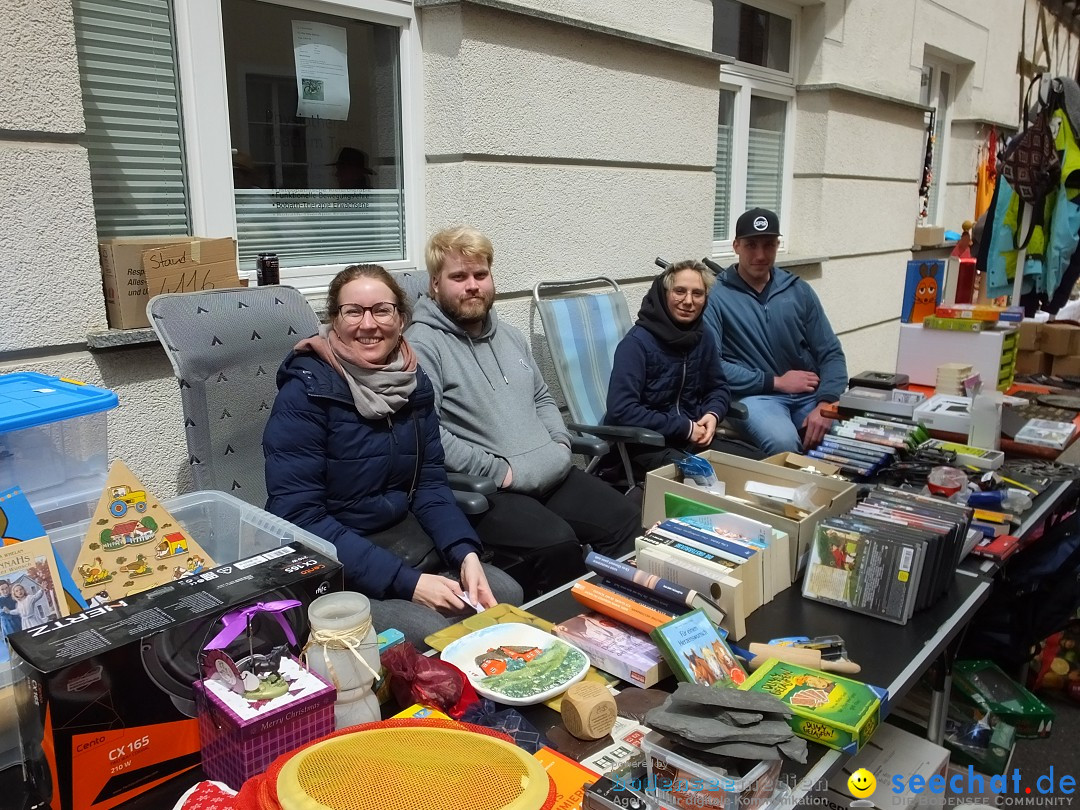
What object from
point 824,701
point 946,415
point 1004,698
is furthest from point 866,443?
point 824,701

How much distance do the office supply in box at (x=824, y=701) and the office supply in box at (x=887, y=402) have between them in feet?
6.35

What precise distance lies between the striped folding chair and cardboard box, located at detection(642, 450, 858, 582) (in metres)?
0.99

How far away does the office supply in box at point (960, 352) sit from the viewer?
12.4 ft

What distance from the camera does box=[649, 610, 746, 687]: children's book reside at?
142cm

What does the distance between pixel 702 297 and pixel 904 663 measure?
2.03m

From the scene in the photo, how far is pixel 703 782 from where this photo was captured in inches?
44.2

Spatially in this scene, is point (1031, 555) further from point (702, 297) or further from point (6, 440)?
point (6, 440)

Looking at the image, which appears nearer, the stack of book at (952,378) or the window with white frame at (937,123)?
the stack of book at (952,378)

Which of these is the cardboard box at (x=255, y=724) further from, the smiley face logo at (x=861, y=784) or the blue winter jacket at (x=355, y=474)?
the smiley face logo at (x=861, y=784)

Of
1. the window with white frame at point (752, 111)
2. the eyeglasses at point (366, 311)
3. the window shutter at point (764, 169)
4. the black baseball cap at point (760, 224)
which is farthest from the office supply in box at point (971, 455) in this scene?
the window shutter at point (764, 169)

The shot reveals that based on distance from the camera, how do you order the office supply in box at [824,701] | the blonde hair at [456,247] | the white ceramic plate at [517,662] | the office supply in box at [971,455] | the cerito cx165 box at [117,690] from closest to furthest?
the cerito cx165 box at [117,690] → the office supply in box at [824,701] → the white ceramic plate at [517,662] → the office supply in box at [971,455] → the blonde hair at [456,247]

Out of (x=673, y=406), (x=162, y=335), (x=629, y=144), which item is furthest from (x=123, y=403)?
(x=629, y=144)

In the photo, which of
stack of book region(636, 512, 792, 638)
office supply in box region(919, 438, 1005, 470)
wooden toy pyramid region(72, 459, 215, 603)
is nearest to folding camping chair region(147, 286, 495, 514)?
wooden toy pyramid region(72, 459, 215, 603)

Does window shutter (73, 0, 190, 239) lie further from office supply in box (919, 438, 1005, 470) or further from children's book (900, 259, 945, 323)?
children's book (900, 259, 945, 323)
